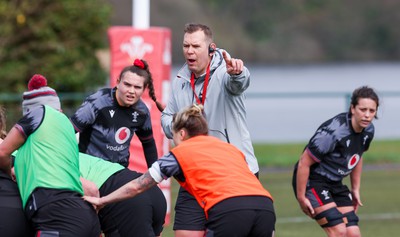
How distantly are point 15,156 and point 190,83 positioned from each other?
5.25 feet

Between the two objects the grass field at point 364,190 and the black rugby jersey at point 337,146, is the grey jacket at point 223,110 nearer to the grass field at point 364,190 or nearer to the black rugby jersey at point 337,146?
the black rugby jersey at point 337,146

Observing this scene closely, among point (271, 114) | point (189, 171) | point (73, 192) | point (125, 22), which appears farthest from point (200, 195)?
point (125, 22)

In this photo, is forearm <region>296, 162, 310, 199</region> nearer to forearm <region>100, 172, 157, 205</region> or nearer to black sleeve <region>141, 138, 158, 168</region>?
black sleeve <region>141, 138, 158, 168</region>

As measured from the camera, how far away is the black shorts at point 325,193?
8695mm

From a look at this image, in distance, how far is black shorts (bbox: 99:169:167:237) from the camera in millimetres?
6672

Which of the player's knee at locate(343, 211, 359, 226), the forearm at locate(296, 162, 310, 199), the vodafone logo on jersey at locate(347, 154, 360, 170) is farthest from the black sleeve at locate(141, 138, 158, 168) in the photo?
the player's knee at locate(343, 211, 359, 226)

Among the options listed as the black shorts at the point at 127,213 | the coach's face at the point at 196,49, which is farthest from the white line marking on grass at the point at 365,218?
the black shorts at the point at 127,213

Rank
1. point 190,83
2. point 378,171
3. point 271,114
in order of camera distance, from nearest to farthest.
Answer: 1. point 190,83
2. point 378,171
3. point 271,114

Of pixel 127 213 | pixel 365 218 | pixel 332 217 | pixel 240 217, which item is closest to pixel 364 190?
pixel 365 218

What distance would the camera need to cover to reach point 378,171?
19109mm

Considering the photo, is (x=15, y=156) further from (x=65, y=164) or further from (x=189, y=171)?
(x=189, y=171)

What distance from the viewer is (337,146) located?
847 centimetres

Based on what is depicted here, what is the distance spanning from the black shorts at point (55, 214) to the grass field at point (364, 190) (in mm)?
4656

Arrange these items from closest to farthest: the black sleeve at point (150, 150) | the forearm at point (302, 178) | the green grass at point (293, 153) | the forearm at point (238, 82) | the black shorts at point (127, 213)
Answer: the black shorts at point (127, 213)
the forearm at point (238, 82)
the black sleeve at point (150, 150)
the forearm at point (302, 178)
the green grass at point (293, 153)
